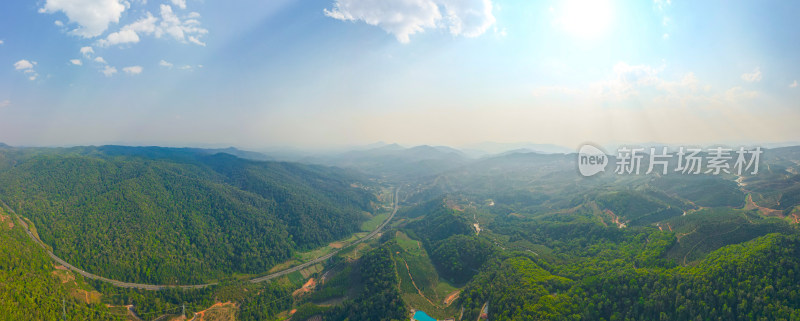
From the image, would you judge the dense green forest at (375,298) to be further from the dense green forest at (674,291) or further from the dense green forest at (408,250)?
the dense green forest at (674,291)

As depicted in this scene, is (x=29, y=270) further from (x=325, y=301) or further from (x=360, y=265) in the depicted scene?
(x=360, y=265)

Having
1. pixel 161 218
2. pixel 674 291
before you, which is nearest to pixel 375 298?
pixel 674 291

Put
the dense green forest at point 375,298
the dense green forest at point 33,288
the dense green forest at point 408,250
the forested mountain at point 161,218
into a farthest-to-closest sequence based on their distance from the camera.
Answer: the forested mountain at point 161,218 → the dense green forest at point 375,298 → the dense green forest at point 33,288 → the dense green forest at point 408,250

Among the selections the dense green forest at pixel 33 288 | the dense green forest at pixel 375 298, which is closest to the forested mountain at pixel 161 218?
the dense green forest at pixel 33 288

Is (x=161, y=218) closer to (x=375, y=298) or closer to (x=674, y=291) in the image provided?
(x=375, y=298)

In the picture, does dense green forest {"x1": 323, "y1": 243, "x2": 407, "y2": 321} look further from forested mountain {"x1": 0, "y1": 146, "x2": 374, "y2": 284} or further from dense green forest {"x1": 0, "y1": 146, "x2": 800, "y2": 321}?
forested mountain {"x1": 0, "y1": 146, "x2": 374, "y2": 284}

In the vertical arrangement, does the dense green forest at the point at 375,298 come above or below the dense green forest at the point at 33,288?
below

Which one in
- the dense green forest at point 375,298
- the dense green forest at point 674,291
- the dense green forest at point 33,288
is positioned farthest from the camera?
the dense green forest at point 375,298

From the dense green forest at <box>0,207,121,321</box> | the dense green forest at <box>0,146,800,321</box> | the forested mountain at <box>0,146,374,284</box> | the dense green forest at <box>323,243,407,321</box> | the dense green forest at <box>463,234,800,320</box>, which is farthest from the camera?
the forested mountain at <box>0,146,374,284</box>

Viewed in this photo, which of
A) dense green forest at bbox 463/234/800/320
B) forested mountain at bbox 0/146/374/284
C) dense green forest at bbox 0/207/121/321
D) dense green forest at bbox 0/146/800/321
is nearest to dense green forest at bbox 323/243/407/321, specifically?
dense green forest at bbox 0/146/800/321
